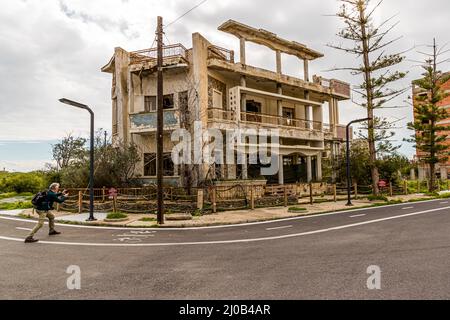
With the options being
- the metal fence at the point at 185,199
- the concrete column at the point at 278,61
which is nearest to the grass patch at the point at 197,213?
the metal fence at the point at 185,199

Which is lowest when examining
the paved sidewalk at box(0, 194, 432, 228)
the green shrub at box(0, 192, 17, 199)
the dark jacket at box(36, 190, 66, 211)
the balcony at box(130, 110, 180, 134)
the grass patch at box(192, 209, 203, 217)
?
the paved sidewalk at box(0, 194, 432, 228)

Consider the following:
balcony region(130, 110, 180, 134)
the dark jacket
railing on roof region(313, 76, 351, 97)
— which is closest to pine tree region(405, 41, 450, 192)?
railing on roof region(313, 76, 351, 97)

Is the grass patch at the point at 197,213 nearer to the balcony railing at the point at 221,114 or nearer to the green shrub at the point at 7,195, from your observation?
the balcony railing at the point at 221,114

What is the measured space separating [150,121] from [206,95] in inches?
157

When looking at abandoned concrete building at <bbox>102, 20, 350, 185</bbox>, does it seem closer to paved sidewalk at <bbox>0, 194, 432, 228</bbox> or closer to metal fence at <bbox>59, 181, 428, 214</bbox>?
metal fence at <bbox>59, 181, 428, 214</bbox>

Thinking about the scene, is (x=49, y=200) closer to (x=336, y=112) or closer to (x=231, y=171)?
(x=231, y=171)

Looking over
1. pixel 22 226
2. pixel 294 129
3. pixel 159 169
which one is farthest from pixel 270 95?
pixel 22 226

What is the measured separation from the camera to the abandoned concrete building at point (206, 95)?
18.8 metres

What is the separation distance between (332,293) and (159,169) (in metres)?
8.99

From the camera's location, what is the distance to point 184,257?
22.5 feet

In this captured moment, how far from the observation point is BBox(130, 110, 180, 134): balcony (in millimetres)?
18672

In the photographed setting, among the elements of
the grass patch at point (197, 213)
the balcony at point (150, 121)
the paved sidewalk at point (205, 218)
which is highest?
the balcony at point (150, 121)

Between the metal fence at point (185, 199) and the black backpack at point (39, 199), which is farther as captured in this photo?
the metal fence at point (185, 199)

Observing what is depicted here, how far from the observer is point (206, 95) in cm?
1911
